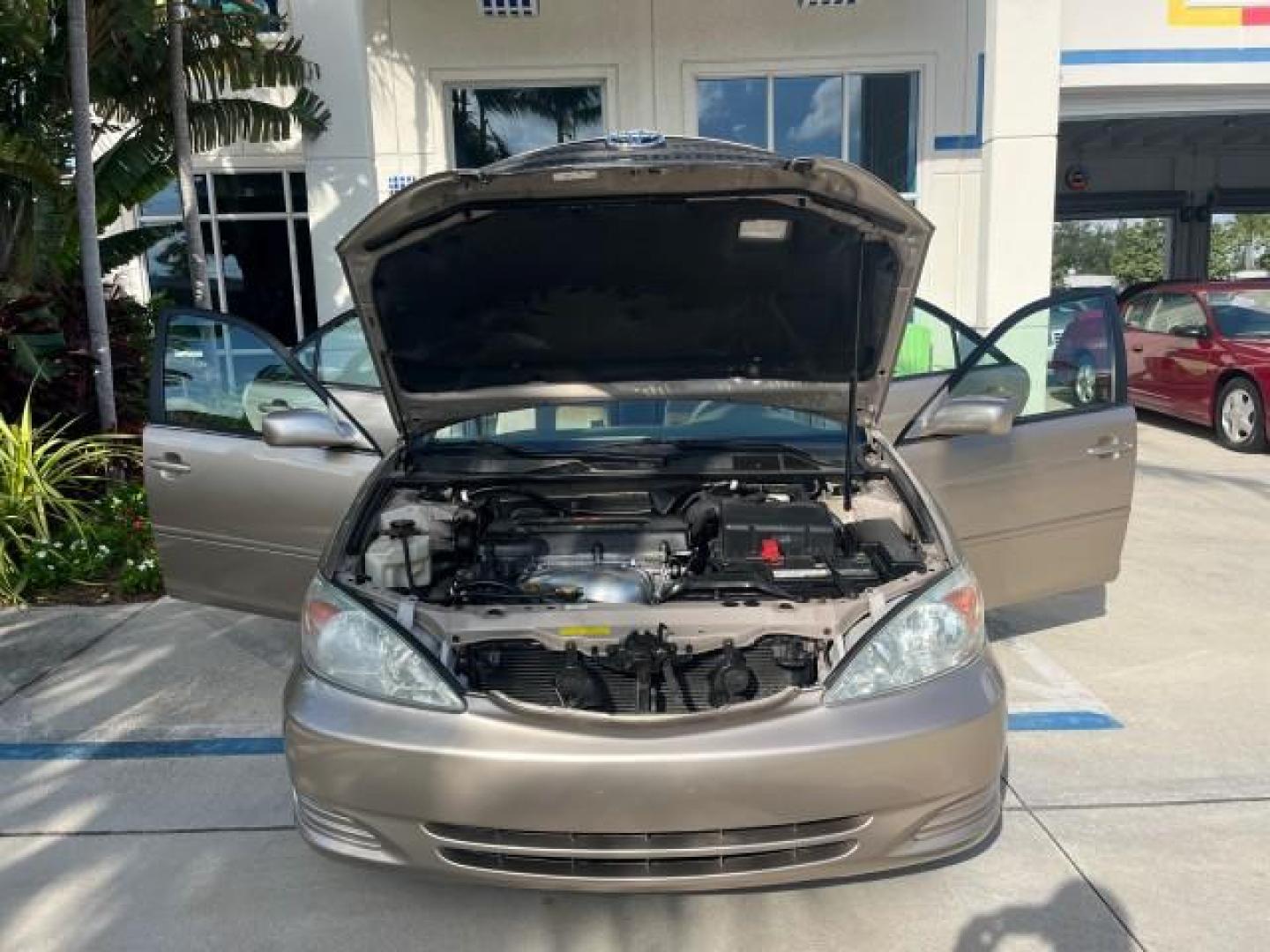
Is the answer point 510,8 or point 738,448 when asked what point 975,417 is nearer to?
point 738,448

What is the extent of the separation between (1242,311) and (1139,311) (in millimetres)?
1415

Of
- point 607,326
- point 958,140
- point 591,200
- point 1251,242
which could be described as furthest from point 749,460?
point 1251,242

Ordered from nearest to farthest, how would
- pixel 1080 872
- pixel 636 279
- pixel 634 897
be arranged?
pixel 634 897
pixel 1080 872
pixel 636 279

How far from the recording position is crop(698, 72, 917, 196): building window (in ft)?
35.0

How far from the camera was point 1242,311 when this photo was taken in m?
9.57

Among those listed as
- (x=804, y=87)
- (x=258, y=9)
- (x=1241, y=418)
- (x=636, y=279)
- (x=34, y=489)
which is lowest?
(x=1241, y=418)

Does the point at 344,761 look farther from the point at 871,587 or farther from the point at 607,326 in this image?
the point at 607,326

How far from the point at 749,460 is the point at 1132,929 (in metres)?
Answer: 1.80

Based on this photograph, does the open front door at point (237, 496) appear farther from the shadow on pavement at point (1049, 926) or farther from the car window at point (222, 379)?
the shadow on pavement at point (1049, 926)

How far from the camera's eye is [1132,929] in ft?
8.38

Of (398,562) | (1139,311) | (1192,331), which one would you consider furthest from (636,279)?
(1139,311)

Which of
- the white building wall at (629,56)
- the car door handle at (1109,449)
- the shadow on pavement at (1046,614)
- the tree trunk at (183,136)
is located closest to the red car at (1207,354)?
the white building wall at (629,56)

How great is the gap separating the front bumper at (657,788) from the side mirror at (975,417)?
4.38ft

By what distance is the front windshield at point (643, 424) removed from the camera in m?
3.65
